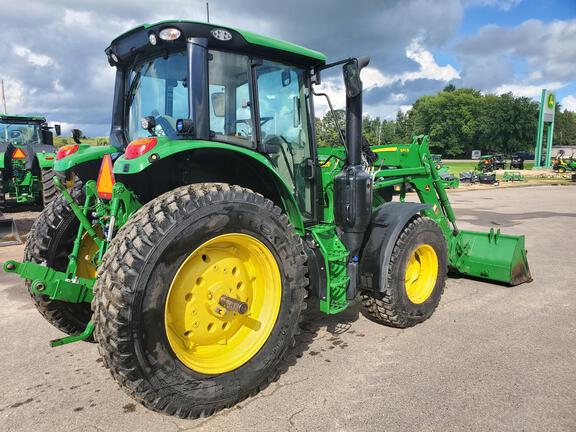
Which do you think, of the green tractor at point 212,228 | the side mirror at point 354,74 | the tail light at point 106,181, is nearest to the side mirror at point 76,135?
the green tractor at point 212,228

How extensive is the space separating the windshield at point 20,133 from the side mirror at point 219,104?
40.6 ft

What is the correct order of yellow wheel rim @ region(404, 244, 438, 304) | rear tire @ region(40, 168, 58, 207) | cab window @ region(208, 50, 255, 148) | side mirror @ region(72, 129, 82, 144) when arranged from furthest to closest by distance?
rear tire @ region(40, 168, 58, 207) < side mirror @ region(72, 129, 82, 144) < yellow wheel rim @ region(404, 244, 438, 304) < cab window @ region(208, 50, 255, 148)

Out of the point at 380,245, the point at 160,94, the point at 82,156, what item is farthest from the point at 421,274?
the point at 82,156

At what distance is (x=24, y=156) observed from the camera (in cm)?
1166

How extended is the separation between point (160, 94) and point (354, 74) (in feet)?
4.95

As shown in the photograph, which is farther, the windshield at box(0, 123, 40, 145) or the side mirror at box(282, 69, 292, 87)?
the windshield at box(0, 123, 40, 145)

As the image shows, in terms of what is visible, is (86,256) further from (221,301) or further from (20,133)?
(20,133)

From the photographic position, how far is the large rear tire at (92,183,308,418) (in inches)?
89.8

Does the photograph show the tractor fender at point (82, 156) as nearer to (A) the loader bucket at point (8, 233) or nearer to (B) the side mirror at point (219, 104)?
(B) the side mirror at point (219, 104)

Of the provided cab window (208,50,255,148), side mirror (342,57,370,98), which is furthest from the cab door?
side mirror (342,57,370,98)

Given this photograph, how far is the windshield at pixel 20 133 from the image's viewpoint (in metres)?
12.7

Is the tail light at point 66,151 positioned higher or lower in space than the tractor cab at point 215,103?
lower

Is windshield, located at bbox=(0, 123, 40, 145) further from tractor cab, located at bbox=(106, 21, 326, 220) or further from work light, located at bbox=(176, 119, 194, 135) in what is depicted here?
work light, located at bbox=(176, 119, 194, 135)

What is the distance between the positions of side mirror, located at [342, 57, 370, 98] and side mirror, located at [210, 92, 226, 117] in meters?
1.00
